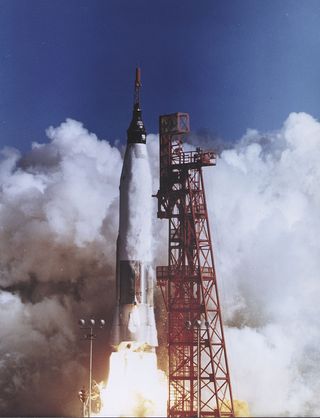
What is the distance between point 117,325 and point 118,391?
4574 mm

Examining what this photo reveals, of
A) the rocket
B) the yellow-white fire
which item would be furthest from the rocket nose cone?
the yellow-white fire

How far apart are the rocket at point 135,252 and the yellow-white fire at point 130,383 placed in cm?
94

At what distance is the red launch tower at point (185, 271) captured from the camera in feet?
180

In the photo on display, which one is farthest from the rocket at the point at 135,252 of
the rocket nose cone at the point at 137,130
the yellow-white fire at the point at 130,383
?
the yellow-white fire at the point at 130,383

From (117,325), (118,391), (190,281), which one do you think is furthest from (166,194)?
(118,391)

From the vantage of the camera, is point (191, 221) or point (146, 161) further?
point (191, 221)

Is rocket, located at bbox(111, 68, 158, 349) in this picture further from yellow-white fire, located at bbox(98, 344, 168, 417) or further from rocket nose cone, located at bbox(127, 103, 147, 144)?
yellow-white fire, located at bbox(98, 344, 168, 417)

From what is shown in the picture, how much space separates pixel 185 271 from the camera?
56.7 m

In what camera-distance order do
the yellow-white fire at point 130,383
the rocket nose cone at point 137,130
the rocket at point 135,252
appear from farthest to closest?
the rocket nose cone at point 137,130 → the rocket at point 135,252 → the yellow-white fire at point 130,383

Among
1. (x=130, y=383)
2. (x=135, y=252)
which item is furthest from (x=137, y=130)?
(x=130, y=383)

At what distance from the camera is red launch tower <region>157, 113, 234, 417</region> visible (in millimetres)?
54875

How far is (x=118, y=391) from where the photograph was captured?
48.6 meters

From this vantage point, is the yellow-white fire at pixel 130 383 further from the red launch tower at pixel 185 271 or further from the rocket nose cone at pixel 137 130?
the rocket nose cone at pixel 137 130

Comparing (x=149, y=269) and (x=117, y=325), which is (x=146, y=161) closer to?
(x=149, y=269)
